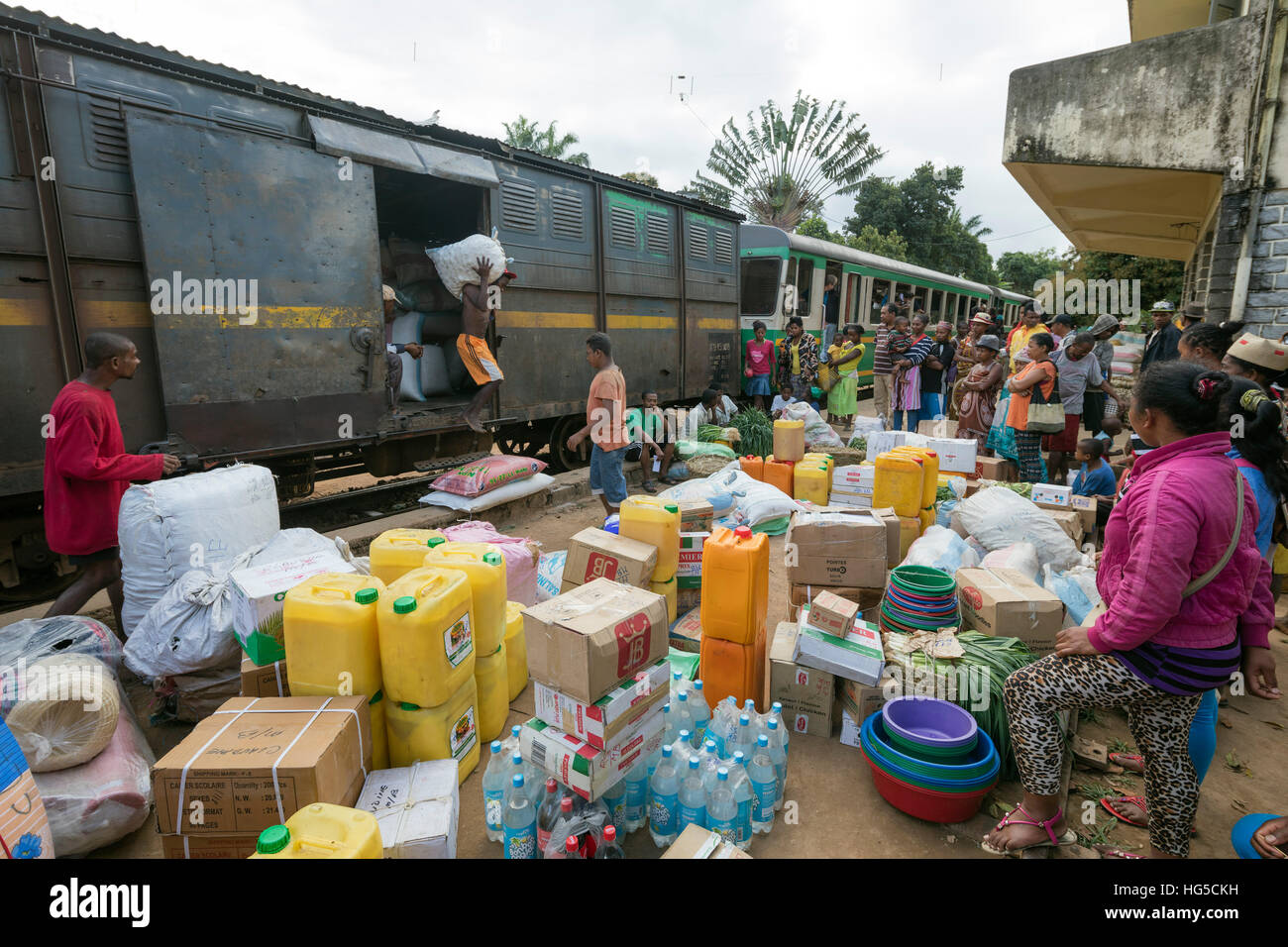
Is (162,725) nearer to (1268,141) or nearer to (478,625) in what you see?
(478,625)

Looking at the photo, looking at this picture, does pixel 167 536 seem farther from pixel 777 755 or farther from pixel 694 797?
pixel 777 755

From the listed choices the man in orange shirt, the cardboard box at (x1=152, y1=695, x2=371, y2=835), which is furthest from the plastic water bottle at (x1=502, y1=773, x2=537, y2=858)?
the man in orange shirt

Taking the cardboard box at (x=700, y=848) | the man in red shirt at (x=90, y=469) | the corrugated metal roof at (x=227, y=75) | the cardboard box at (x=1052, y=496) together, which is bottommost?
the cardboard box at (x=700, y=848)

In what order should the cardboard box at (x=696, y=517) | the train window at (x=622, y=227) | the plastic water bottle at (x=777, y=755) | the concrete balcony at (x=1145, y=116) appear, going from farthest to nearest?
1. the train window at (x=622, y=227)
2. the concrete balcony at (x=1145, y=116)
3. the cardboard box at (x=696, y=517)
4. the plastic water bottle at (x=777, y=755)

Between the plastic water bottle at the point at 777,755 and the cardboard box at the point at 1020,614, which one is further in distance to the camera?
the cardboard box at the point at 1020,614

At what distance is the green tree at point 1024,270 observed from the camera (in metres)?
42.2

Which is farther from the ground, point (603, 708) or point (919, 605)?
A: point (603, 708)

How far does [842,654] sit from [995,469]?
15.0 feet

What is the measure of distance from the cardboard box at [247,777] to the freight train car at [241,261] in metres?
2.93

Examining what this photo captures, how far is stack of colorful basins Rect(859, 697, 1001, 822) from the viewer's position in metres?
2.35

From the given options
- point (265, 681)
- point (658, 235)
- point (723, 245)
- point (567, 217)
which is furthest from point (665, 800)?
point (723, 245)

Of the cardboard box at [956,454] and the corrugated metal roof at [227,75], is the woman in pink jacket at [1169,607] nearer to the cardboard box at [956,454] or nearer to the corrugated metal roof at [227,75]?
the cardboard box at [956,454]

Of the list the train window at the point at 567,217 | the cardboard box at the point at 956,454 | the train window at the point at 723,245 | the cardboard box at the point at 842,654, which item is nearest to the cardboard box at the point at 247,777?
the cardboard box at the point at 842,654

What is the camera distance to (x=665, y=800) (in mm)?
2244
